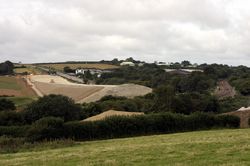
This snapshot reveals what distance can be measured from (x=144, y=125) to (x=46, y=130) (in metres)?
11.2

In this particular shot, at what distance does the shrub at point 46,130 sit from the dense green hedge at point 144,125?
1.26 metres

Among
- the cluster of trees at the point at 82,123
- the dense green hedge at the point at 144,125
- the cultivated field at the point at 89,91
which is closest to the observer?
the cluster of trees at the point at 82,123

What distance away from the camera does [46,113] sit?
5734 centimetres

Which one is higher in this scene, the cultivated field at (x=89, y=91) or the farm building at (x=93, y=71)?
the farm building at (x=93, y=71)

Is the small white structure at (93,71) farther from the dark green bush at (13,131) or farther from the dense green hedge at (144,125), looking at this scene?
the dark green bush at (13,131)

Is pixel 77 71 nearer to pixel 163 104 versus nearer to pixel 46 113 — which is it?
pixel 163 104

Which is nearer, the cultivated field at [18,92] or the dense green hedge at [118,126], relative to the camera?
the dense green hedge at [118,126]

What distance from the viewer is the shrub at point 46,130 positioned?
3950 centimetres

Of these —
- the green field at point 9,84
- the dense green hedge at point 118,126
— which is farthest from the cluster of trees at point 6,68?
the dense green hedge at point 118,126

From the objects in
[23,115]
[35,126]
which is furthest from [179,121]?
[23,115]

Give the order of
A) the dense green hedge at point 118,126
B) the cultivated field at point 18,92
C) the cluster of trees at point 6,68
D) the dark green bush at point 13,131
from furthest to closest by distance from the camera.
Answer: the cluster of trees at point 6,68 < the cultivated field at point 18,92 < the dark green bush at point 13,131 < the dense green hedge at point 118,126

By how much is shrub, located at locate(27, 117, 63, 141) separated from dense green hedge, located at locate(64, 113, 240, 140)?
1.26 m

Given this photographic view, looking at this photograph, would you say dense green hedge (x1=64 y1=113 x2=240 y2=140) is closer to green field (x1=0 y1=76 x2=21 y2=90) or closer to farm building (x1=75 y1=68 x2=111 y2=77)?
green field (x1=0 y1=76 x2=21 y2=90)

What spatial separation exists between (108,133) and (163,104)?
27661 mm
